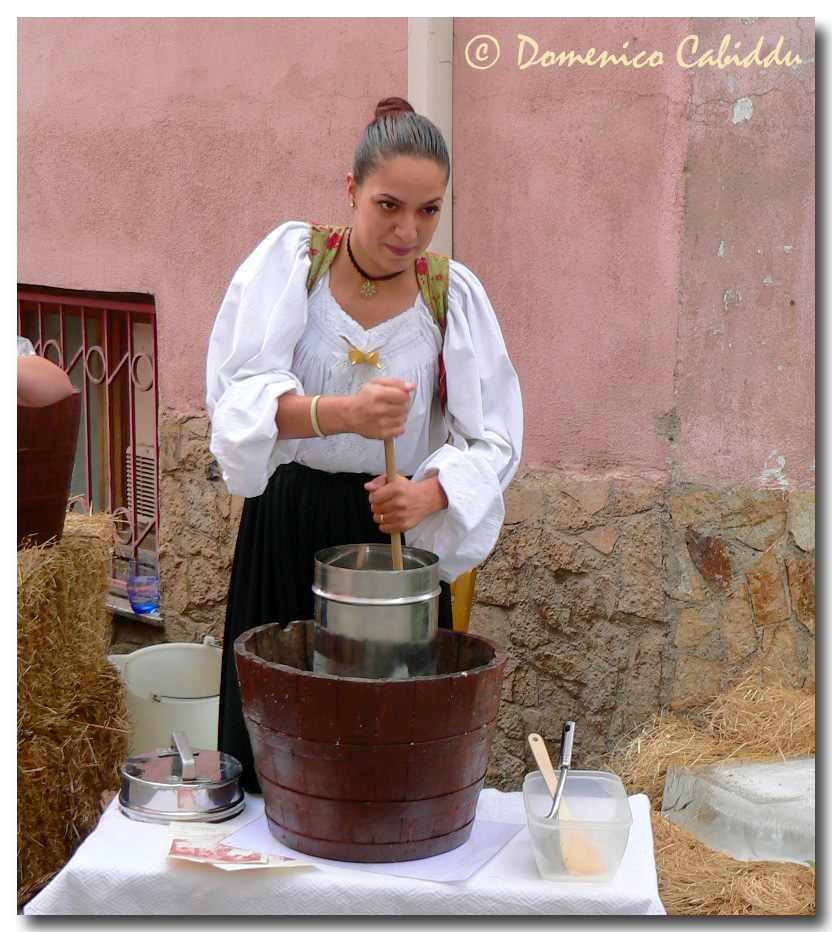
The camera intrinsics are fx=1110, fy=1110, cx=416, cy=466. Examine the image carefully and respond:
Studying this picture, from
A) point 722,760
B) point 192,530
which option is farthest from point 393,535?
point 192,530

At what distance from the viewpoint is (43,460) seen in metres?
1.86

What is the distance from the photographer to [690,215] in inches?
98.3

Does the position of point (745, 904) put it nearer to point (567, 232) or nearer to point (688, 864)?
point (688, 864)

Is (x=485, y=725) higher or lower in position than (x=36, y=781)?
higher

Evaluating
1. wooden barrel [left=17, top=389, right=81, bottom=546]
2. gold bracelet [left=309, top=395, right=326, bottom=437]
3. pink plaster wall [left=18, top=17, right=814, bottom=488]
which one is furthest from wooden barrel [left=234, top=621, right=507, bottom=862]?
pink plaster wall [left=18, top=17, right=814, bottom=488]

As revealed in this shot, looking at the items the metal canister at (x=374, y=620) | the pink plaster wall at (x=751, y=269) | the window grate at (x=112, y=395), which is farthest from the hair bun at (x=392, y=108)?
the window grate at (x=112, y=395)

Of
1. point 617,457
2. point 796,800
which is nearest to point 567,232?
point 617,457

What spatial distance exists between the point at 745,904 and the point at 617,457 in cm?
105

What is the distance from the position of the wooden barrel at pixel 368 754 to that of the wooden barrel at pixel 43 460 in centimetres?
56

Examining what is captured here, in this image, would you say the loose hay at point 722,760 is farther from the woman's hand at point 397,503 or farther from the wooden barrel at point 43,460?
the wooden barrel at point 43,460

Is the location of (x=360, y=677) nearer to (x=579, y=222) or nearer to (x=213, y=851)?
(x=213, y=851)

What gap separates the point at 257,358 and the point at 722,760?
140cm

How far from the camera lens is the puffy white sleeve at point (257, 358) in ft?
5.18

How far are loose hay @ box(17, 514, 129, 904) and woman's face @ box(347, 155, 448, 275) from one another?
35.8 inches
